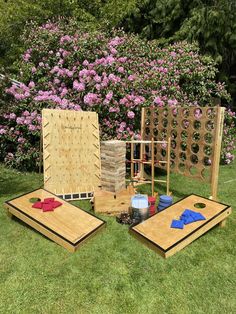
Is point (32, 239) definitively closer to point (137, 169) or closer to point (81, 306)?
point (81, 306)

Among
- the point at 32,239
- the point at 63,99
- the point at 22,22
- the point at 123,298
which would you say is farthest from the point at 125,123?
the point at 22,22

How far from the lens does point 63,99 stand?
724cm

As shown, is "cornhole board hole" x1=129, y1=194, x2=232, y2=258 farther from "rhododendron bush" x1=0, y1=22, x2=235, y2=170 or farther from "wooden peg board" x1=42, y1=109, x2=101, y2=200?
"rhododendron bush" x1=0, y1=22, x2=235, y2=170

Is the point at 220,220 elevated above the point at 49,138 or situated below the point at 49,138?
below

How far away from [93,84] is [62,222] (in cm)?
403

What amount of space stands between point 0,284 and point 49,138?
3.01 meters

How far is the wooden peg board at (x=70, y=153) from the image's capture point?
5.67 metres

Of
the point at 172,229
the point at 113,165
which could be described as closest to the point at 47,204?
the point at 113,165

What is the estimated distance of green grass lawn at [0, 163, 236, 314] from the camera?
2949 millimetres

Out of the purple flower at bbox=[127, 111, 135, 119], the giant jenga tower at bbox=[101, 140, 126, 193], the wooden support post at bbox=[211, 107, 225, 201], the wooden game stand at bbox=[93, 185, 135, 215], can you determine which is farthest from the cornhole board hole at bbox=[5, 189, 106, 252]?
the purple flower at bbox=[127, 111, 135, 119]

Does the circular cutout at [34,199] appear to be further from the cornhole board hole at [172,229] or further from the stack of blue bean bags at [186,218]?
the stack of blue bean bags at [186,218]

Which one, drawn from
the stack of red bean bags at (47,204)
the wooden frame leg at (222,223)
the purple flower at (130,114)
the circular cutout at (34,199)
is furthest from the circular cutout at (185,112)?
the circular cutout at (34,199)

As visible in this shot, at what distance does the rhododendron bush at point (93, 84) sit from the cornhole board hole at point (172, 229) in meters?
3.13

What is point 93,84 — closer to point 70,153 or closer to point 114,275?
point 70,153
